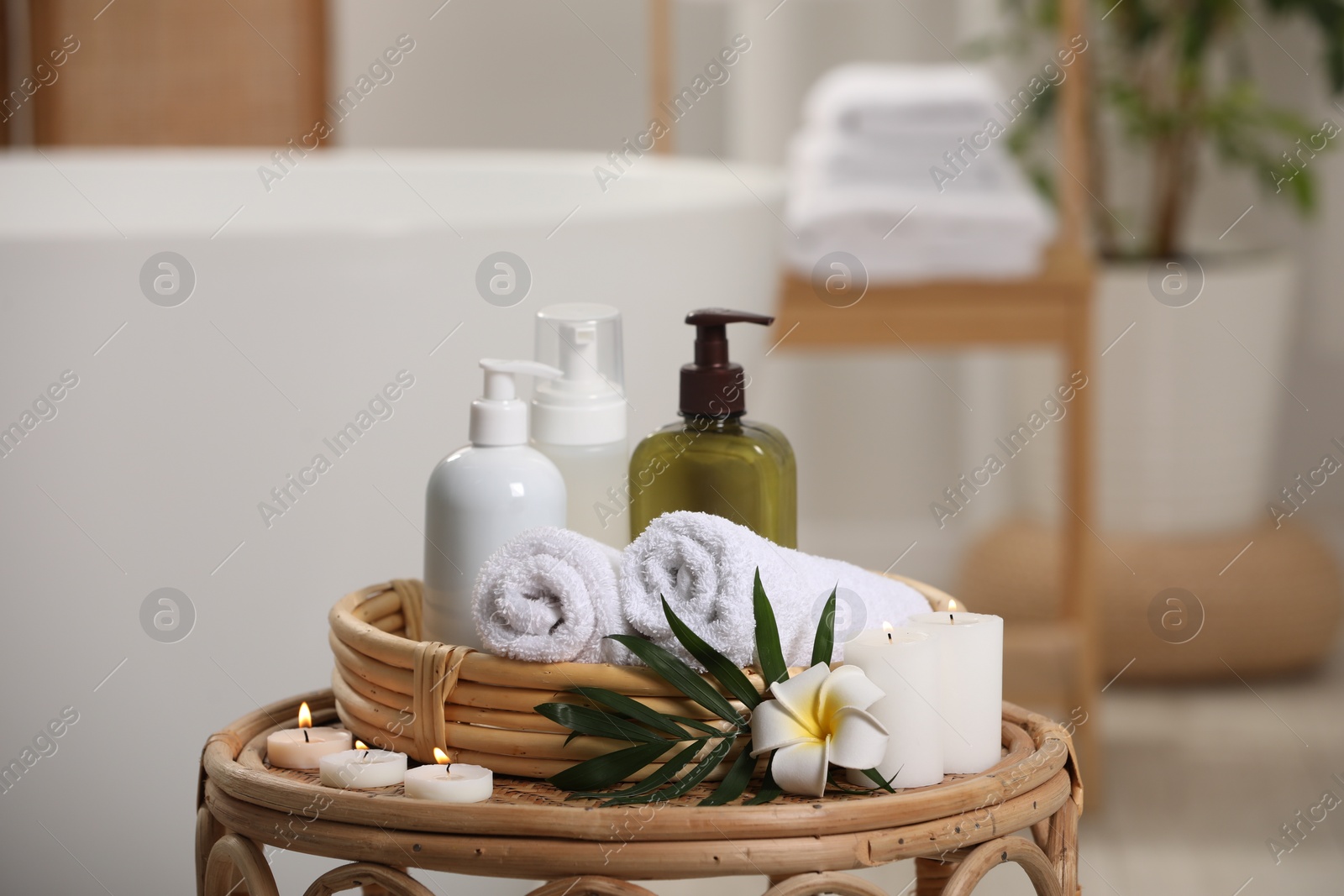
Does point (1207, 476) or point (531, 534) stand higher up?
point (531, 534)

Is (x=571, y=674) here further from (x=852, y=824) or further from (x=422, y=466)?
(x=422, y=466)

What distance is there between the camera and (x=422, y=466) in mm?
923

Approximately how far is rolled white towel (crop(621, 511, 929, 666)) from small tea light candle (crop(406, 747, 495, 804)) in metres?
0.08

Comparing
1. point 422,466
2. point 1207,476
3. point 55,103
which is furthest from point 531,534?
point 55,103

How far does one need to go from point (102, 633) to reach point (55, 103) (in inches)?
61.6

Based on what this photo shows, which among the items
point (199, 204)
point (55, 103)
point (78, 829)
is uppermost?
point (55, 103)

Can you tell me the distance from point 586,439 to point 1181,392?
1.48 metres

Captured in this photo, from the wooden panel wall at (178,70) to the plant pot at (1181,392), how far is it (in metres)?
1.27

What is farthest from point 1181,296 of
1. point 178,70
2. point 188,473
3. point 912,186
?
point 178,70

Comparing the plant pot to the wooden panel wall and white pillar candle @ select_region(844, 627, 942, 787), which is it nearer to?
the wooden panel wall

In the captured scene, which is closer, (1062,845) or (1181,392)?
(1062,845)

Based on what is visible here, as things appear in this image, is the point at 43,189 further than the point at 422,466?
Yes

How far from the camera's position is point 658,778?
0.48 m

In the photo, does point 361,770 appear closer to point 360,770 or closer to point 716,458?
point 360,770
